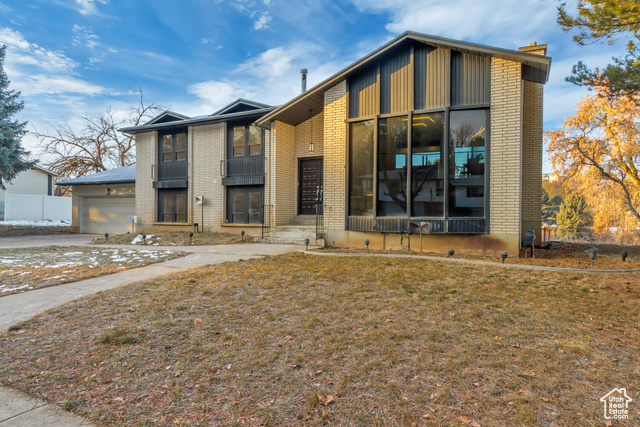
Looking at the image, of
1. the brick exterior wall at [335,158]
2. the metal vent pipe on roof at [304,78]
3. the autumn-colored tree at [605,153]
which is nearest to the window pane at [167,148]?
the metal vent pipe on roof at [304,78]

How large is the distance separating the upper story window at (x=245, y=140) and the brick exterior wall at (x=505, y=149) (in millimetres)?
8665

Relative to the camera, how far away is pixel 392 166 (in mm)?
9039

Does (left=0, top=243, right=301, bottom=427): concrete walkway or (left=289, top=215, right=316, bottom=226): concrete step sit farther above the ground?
(left=289, top=215, right=316, bottom=226): concrete step

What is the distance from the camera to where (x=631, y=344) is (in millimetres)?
3023

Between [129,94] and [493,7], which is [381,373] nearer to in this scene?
[493,7]

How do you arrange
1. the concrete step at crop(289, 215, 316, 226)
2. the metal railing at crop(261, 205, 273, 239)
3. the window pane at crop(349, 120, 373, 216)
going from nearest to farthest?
the window pane at crop(349, 120, 373, 216)
the concrete step at crop(289, 215, 316, 226)
the metal railing at crop(261, 205, 273, 239)

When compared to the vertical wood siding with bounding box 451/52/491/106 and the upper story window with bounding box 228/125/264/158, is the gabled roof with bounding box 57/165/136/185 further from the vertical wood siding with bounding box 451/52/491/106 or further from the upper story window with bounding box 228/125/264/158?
the vertical wood siding with bounding box 451/52/491/106

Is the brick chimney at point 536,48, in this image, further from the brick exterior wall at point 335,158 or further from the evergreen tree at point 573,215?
the evergreen tree at point 573,215

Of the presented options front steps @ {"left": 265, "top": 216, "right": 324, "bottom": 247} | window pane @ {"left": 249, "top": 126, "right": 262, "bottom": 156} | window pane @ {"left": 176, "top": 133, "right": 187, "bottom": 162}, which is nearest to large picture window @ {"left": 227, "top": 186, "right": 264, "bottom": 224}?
window pane @ {"left": 249, "top": 126, "right": 262, "bottom": 156}

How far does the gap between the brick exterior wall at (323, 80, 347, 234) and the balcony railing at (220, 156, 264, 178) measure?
433cm

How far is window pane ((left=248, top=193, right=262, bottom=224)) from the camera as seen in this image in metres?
13.5

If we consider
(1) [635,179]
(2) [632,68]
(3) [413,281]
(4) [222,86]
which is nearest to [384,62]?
(2) [632,68]

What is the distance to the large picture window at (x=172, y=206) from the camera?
593 inches

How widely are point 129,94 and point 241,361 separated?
112ft
